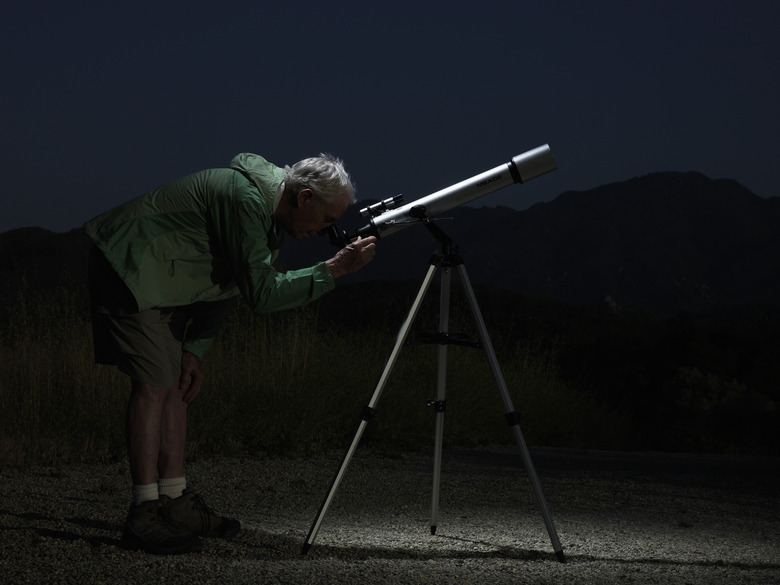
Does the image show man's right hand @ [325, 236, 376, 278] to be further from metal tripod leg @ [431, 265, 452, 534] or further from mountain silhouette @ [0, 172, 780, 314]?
mountain silhouette @ [0, 172, 780, 314]

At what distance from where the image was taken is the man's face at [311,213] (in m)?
3.11

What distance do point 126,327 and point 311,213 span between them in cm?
87

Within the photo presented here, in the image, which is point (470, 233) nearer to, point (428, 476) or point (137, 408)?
point (428, 476)

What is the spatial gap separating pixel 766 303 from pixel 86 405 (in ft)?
58.0

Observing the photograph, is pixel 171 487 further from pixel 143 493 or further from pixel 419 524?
pixel 419 524

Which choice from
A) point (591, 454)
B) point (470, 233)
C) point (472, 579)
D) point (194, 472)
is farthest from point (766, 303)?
point (470, 233)

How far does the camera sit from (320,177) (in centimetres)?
305

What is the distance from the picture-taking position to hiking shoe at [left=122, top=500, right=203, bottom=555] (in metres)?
3.21

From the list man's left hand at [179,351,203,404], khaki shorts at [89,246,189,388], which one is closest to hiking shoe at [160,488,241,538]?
man's left hand at [179,351,203,404]

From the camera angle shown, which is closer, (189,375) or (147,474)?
(147,474)

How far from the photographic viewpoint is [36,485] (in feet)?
17.2

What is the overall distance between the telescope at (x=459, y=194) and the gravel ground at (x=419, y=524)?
4.64ft

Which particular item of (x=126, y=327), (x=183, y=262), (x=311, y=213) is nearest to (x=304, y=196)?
(x=311, y=213)

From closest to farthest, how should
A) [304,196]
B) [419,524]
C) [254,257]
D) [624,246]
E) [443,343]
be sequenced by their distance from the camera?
[254,257], [304,196], [443,343], [419,524], [624,246]
